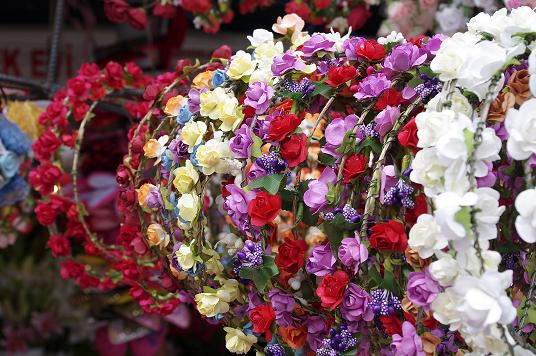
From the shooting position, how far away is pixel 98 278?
1396 mm

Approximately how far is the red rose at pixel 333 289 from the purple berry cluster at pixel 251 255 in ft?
0.27

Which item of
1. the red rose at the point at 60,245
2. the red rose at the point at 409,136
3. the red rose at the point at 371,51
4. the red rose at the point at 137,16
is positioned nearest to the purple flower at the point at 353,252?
the red rose at the point at 409,136

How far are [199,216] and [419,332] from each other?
296mm

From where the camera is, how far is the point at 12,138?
1.41 m

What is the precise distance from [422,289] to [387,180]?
11 cm

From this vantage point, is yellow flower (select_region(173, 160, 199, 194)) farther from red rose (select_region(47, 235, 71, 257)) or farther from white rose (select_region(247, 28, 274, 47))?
red rose (select_region(47, 235, 71, 257))

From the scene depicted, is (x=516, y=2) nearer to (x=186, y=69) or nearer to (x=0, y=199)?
(x=186, y=69)

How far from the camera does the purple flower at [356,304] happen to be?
30.5 inches

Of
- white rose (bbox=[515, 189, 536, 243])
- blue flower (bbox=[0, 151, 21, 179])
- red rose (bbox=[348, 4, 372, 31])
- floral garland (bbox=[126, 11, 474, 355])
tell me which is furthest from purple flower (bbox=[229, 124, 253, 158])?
red rose (bbox=[348, 4, 372, 31])

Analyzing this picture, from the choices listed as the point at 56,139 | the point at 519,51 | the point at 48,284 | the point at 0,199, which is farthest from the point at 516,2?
the point at 48,284

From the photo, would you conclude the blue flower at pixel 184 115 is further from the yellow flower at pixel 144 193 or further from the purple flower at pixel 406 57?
the purple flower at pixel 406 57

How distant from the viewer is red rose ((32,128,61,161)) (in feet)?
4.40

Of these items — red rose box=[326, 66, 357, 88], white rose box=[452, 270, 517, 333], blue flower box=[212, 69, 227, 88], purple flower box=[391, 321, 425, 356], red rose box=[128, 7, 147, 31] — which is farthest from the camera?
red rose box=[128, 7, 147, 31]

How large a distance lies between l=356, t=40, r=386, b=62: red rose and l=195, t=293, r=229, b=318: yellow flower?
0.33 m
